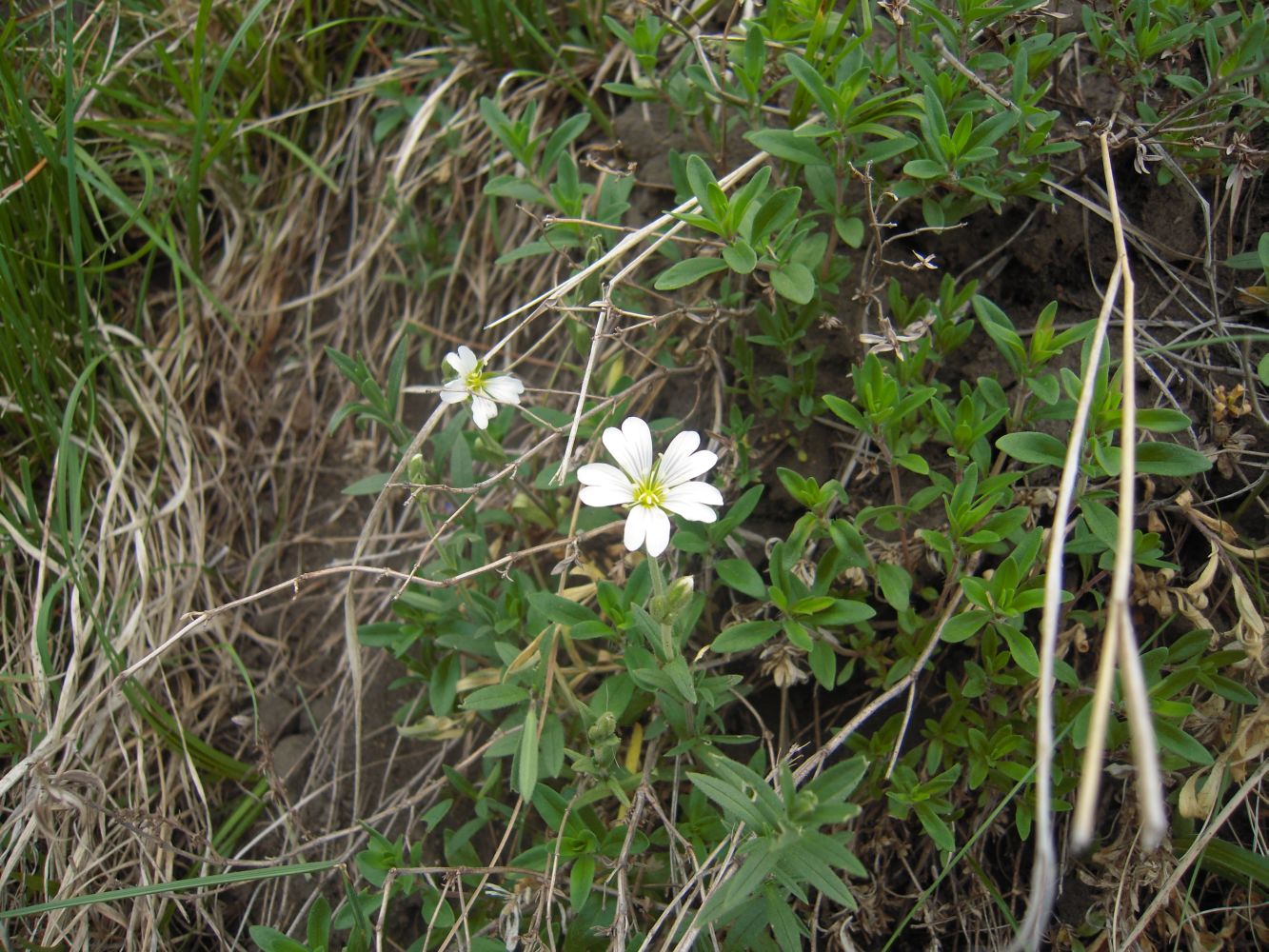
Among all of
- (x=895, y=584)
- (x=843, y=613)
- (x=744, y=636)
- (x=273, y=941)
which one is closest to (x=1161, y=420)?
(x=895, y=584)

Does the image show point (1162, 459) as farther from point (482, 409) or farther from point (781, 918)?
point (482, 409)

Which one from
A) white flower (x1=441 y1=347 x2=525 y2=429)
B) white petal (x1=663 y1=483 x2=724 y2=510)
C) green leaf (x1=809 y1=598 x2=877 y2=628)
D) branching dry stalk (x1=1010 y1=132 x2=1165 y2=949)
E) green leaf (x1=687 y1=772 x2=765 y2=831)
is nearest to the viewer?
branching dry stalk (x1=1010 y1=132 x2=1165 y2=949)

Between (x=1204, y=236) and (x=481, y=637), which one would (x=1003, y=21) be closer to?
(x=1204, y=236)

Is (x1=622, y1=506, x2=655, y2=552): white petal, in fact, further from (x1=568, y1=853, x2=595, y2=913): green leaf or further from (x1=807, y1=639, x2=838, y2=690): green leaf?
(x1=568, y1=853, x2=595, y2=913): green leaf

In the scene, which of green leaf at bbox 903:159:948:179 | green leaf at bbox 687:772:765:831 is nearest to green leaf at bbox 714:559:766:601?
green leaf at bbox 687:772:765:831

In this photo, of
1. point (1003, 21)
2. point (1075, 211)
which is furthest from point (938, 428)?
point (1003, 21)
